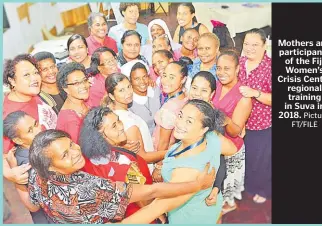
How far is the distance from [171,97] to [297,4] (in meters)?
0.74

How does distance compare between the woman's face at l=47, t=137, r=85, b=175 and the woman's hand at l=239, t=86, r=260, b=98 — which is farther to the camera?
the woman's hand at l=239, t=86, r=260, b=98

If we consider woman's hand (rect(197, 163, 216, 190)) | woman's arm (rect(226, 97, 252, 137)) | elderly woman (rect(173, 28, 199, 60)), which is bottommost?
woman's hand (rect(197, 163, 216, 190))

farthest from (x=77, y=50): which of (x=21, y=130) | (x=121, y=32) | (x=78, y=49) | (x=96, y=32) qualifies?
(x=21, y=130)

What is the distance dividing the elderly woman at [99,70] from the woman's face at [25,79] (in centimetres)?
26

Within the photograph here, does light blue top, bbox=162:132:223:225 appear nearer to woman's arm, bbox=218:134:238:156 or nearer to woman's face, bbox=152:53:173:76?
woman's arm, bbox=218:134:238:156

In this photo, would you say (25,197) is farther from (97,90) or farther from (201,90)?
(201,90)

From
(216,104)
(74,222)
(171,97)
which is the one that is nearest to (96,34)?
(171,97)

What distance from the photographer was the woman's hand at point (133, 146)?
2.87m

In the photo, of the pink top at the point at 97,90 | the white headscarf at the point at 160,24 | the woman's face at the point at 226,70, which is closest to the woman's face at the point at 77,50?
the pink top at the point at 97,90

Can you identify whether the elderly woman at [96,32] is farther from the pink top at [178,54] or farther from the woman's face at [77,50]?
the pink top at [178,54]

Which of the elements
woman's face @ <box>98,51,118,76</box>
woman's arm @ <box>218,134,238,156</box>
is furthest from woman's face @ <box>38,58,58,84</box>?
woman's arm @ <box>218,134,238,156</box>

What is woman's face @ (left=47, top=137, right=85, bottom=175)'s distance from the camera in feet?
9.04

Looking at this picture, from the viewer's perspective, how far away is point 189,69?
114 inches

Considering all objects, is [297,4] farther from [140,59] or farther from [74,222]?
[74,222]
